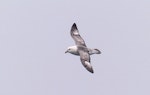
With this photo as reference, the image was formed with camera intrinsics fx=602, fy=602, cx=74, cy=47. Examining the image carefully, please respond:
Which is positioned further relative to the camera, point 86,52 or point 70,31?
point 70,31

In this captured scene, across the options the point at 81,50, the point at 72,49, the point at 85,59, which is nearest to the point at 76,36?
the point at 72,49

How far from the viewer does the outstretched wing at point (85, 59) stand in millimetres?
42844

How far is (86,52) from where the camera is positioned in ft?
152

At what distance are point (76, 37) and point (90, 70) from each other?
8008 mm

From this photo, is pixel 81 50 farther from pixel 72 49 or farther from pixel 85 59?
pixel 85 59

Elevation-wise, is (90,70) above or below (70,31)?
below

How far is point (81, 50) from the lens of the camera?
46.5 meters

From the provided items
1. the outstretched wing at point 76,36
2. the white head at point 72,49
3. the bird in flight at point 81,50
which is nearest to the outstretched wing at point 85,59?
the bird in flight at point 81,50

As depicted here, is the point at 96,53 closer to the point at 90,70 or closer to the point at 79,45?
the point at 79,45

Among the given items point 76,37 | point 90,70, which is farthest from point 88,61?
point 76,37

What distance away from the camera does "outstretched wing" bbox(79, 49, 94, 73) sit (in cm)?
4284

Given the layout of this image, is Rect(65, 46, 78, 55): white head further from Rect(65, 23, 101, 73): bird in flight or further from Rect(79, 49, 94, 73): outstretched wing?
Rect(79, 49, 94, 73): outstretched wing

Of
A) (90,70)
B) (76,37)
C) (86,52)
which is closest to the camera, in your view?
(90,70)

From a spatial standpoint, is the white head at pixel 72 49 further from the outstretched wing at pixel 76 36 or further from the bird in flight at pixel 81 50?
the outstretched wing at pixel 76 36
